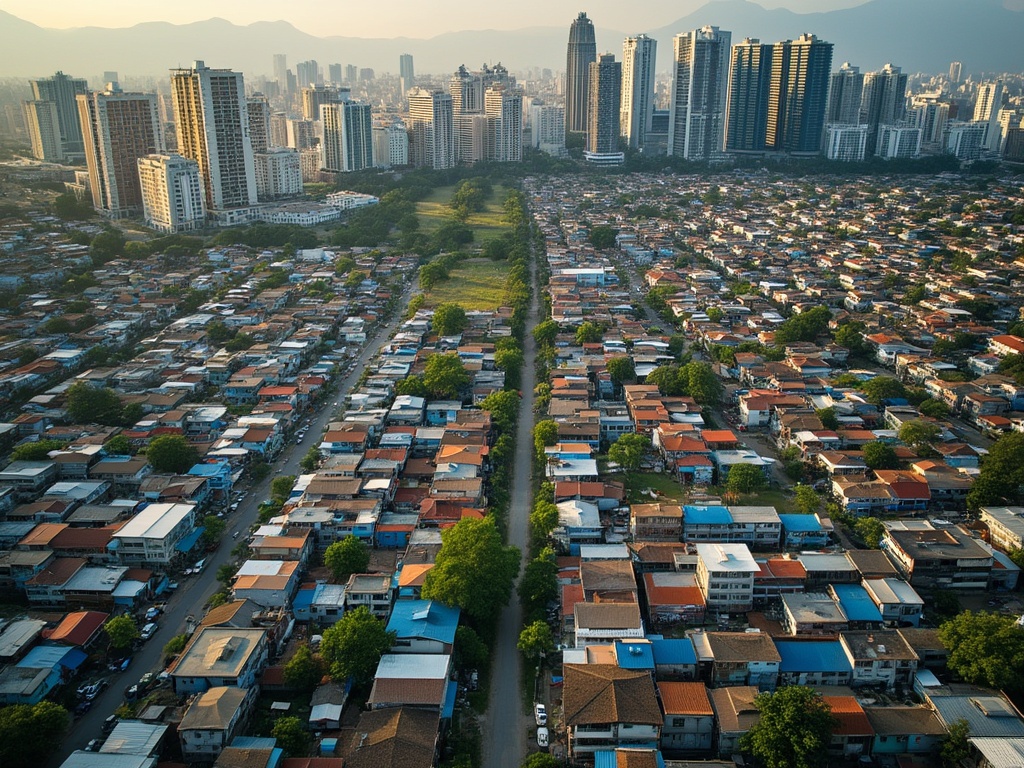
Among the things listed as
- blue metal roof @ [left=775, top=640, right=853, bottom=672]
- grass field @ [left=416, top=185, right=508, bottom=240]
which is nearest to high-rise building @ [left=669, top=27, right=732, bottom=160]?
grass field @ [left=416, top=185, right=508, bottom=240]

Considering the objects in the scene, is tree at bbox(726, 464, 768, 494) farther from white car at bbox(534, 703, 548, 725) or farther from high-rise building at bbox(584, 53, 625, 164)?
high-rise building at bbox(584, 53, 625, 164)

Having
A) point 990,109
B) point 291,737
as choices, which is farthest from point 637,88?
point 291,737

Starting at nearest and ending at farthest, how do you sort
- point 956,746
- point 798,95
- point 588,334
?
point 956,746 → point 588,334 → point 798,95

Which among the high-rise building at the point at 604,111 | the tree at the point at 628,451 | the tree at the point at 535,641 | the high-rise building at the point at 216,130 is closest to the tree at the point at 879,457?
the tree at the point at 628,451

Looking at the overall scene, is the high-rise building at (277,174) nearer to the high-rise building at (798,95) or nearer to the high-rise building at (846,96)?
the high-rise building at (798,95)

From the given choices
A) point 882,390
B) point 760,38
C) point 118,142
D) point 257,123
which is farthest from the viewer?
point 760,38

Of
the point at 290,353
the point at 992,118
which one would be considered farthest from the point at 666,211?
the point at 992,118

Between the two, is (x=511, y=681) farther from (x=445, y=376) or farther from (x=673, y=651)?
(x=445, y=376)
